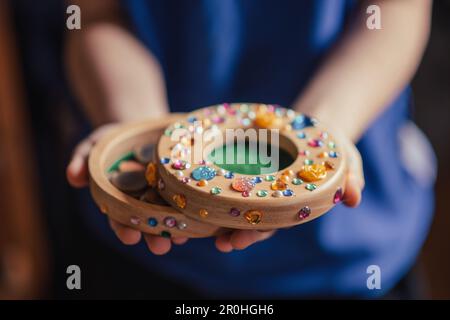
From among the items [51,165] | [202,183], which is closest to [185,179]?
[202,183]

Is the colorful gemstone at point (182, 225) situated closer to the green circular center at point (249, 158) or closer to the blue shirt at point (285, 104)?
the green circular center at point (249, 158)

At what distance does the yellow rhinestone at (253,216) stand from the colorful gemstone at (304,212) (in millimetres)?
25

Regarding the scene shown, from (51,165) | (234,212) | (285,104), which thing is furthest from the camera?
(51,165)

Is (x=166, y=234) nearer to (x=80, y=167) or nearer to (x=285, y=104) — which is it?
(x=80, y=167)

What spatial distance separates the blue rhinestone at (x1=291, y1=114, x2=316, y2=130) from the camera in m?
0.42

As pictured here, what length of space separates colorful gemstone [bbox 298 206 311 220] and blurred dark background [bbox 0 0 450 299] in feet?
1.02

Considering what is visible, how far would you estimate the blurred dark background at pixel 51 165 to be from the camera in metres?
0.69

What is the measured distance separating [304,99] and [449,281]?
51 cm

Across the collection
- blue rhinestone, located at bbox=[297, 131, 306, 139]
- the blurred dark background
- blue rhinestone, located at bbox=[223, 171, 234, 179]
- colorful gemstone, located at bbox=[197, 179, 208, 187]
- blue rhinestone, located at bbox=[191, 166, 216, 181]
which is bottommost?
the blurred dark background

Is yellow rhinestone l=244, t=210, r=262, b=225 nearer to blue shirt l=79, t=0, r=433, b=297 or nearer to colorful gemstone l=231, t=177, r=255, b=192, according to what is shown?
colorful gemstone l=231, t=177, r=255, b=192

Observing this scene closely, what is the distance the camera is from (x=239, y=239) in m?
0.38

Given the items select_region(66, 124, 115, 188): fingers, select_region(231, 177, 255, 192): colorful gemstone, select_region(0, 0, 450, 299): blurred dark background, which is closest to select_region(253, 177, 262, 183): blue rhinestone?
select_region(231, 177, 255, 192): colorful gemstone

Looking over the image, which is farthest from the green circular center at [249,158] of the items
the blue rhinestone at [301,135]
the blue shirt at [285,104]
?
the blue shirt at [285,104]

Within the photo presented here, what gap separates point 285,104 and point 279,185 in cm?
23
